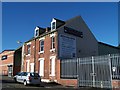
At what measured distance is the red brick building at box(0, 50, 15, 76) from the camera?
42.2 meters

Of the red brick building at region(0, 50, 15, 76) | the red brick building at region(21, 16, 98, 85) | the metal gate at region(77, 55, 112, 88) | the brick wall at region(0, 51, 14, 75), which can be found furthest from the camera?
the brick wall at region(0, 51, 14, 75)

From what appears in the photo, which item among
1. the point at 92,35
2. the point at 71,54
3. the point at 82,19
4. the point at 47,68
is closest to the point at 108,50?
the point at 92,35

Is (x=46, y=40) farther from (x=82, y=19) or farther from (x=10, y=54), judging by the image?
(x=10, y=54)

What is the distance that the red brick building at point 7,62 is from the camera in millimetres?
42219

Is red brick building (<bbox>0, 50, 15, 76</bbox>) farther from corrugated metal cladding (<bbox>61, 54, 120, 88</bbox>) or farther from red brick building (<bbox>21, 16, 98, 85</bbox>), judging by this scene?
corrugated metal cladding (<bbox>61, 54, 120, 88</bbox>)

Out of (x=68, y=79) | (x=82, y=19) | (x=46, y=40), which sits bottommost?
(x=68, y=79)

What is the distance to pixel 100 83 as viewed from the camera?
20391 millimetres

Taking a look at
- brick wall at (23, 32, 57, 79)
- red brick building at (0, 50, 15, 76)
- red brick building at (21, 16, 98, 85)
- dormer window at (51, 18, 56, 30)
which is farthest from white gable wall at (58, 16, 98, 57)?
red brick building at (0, 50, 15, 76)

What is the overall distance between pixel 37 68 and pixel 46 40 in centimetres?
456

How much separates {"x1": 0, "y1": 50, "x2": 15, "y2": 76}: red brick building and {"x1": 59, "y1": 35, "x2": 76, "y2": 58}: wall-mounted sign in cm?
1696

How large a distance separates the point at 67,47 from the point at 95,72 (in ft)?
26.3

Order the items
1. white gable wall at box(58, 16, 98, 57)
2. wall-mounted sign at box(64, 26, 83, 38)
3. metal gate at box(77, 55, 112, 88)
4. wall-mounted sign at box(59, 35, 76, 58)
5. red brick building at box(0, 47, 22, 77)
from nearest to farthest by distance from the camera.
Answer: metal gate at box(77, 55, 112, 88) → wall-mounted sign at box(59, 35, 76, 58) → wall-mounted sign at box(64, 26, 83, 38) → white gable wall at box(58, 16, 98, 57) → red brick building at box(0, 47, 22, 77)

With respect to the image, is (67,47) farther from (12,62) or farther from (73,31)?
(12,62)

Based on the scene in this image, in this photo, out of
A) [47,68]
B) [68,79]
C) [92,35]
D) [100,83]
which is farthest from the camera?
[92,35]
